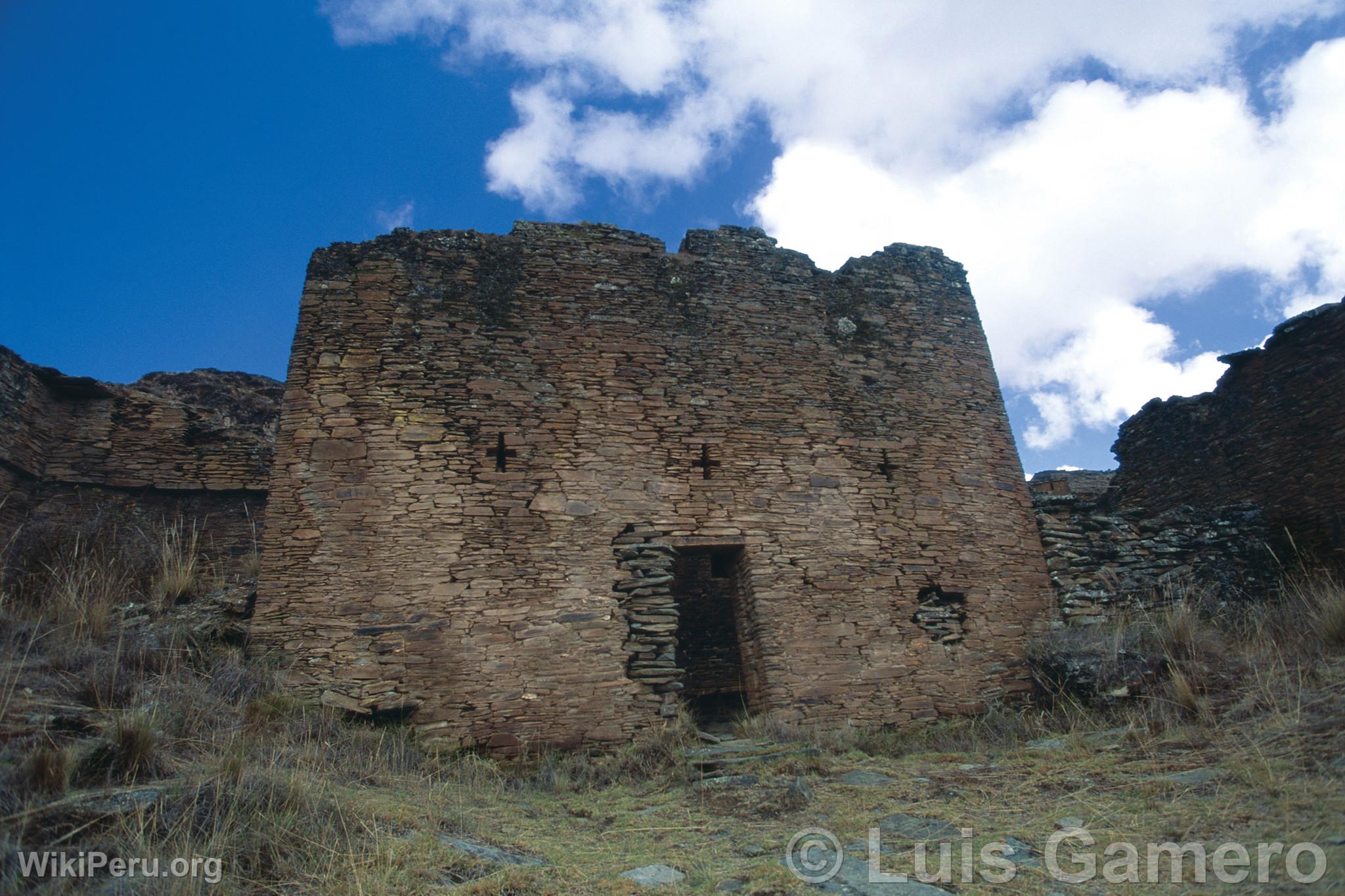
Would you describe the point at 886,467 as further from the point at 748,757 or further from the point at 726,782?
the point at 726,782

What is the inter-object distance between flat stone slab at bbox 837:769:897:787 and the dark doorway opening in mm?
3938

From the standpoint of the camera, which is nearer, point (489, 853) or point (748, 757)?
point (489, 853)

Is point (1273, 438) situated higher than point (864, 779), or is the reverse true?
point (1273, 438)

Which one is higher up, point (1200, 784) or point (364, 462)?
point (364, 462)

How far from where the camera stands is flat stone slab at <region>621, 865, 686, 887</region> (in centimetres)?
355

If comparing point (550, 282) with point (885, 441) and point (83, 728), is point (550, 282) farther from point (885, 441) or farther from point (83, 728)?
point (83, 728)

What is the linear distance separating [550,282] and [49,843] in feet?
21.2

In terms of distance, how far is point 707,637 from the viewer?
10266 millimetres

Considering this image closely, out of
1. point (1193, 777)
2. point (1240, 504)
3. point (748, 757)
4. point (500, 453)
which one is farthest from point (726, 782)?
point (1240, 504)

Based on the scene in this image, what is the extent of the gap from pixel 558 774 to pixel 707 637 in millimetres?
4622

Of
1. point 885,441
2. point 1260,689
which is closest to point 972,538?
point 885,441

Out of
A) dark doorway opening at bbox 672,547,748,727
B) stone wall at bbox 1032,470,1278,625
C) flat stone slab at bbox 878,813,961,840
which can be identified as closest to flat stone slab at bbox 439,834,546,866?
flat stone slab at bbox 878,813,961,840

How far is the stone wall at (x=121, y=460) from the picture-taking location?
30.3ft

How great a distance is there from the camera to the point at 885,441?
8648mm
